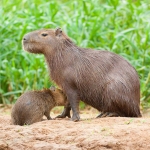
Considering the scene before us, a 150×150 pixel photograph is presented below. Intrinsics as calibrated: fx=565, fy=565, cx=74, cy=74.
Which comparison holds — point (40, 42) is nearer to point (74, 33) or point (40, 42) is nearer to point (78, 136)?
point (78, 136)

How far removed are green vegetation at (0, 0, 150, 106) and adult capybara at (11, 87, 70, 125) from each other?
2.65 meters

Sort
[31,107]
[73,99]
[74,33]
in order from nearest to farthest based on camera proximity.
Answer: [31,107] → [73,99] → [74,33]

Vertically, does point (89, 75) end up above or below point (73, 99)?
above

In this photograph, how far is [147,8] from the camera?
11742mm

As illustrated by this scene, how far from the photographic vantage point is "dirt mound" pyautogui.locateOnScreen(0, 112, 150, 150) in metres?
5.65

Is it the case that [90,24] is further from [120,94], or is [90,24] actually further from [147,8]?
[120,94]

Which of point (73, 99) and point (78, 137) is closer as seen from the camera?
point (78, 137)

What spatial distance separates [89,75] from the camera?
7.52 metres

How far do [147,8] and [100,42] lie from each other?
5.10ft

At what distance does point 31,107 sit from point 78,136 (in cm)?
149

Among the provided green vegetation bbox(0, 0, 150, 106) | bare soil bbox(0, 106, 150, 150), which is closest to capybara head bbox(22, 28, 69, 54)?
bare soil bbox(0, 106, 150, 150)

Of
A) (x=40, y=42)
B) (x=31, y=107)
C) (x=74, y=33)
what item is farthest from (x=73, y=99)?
(x=74, y=33)

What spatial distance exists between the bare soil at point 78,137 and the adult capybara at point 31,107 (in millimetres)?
669

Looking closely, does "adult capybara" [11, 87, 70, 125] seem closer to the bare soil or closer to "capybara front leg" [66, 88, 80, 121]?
"capybara front leg" [66, 88, 80, 121]
